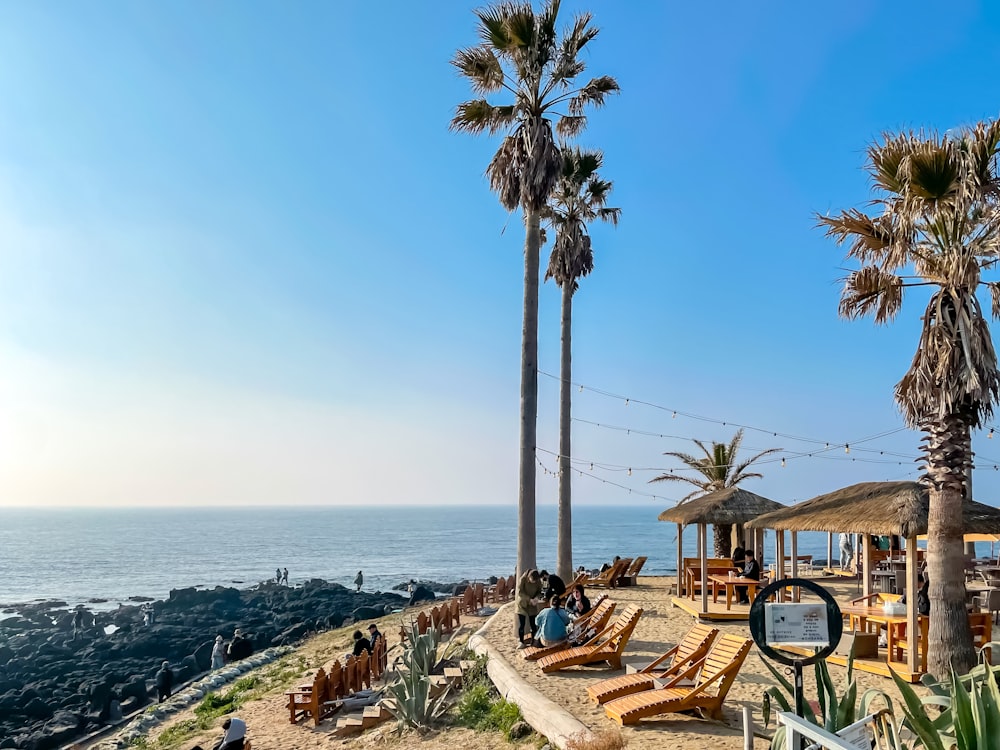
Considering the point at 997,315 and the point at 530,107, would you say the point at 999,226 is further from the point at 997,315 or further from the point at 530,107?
the point at 530,107

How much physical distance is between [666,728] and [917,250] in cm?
678

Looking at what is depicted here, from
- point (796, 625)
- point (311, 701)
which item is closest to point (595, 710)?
point (796, 625)

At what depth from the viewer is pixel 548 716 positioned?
334 inches

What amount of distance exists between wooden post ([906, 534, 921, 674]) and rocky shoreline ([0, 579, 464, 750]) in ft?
52.3

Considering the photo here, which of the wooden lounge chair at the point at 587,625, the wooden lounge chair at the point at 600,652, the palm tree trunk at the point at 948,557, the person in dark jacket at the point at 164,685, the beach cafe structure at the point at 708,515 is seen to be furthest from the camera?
the person in dark jacket at the point at 164,685

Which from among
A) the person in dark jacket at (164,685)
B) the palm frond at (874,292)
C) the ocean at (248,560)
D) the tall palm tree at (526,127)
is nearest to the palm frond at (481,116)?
the tall palm tree at (526,127)

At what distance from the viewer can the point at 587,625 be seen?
42.3ft

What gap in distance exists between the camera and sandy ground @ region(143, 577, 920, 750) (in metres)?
7.83

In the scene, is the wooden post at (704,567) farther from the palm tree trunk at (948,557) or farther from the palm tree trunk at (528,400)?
the palm tree trunk at (948,557)

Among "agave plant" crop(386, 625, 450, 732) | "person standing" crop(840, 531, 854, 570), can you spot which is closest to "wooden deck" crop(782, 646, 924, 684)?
"agave plant" crop(386, 625, 450, 732)

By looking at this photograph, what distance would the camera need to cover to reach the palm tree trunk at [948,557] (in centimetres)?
964

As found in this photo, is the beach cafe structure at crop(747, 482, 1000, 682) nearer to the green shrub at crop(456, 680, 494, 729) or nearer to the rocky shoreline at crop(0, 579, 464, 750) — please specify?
the green shrub at crop(456, 680, 494, 729)

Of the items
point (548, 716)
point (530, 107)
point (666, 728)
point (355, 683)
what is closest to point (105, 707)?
point (355, 683)

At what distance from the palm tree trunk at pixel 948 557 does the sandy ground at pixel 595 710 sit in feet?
2.66
